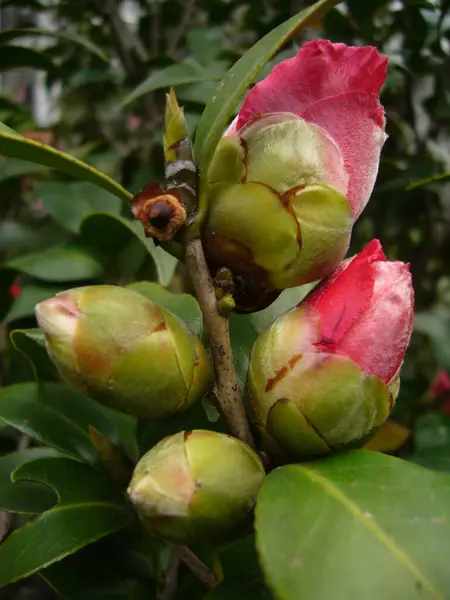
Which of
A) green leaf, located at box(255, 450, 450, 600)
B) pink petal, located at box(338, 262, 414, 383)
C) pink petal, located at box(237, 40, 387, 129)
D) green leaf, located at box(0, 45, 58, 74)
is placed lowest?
green leaf, located at box(255, 450, 450, 600)

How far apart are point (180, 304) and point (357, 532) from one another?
275 mm

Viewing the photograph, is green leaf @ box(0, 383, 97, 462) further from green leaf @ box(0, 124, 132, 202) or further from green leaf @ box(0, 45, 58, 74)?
green leaf @ box(0, 45, 58, 74)

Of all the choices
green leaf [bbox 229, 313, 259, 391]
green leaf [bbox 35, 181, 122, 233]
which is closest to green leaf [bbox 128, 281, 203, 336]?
green leaf [bbox 229, 313, 259, 391]

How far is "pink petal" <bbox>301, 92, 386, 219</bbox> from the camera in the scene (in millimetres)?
436

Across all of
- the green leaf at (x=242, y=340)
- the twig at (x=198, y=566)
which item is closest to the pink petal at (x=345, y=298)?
the green leaf at (x=242, y=340)

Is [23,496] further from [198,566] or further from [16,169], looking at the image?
[16,169]

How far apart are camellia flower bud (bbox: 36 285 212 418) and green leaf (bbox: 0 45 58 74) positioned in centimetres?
65

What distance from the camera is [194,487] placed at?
1.22 ft

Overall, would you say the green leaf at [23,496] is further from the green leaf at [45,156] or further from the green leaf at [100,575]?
the green leaf at [45,156]

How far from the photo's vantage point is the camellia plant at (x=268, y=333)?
369 mm

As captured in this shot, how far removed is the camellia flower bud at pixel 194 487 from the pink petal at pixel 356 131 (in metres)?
0.19

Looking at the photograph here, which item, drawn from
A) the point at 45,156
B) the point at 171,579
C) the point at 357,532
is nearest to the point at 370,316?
the point at 357,532

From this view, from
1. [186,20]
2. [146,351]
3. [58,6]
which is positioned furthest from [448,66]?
[146,351]

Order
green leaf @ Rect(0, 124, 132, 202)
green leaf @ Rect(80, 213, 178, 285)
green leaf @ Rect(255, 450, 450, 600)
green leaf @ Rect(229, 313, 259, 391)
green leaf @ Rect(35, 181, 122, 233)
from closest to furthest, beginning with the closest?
green leaf @ Rect(255, 450, 450, 600), green leaf @ Rect(0, 124, 132, 202), green leaf @ Rect(229, 313, 259, 391), green leaf @ Rect(80, 213, 178, 285), green leaf @ Rect(35, 181, 122, 233)
